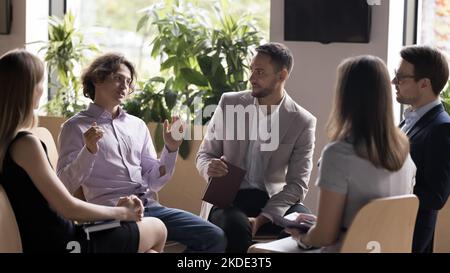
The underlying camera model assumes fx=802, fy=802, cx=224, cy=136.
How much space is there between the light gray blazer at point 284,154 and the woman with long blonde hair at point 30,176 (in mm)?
1006

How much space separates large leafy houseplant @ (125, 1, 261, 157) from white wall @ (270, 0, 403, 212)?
0.19 metres

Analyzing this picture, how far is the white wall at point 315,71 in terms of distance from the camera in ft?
15.8

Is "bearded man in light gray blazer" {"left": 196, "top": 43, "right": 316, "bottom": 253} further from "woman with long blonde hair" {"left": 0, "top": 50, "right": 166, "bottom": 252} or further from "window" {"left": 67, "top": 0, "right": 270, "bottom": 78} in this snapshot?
"window" {"left": 67, "top": 0, "right": 270, "bottom": 78}

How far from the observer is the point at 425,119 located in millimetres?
3434

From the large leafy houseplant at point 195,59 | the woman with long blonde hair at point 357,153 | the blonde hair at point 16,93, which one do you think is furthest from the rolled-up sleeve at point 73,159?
the large leafy houseplant at point 195,59

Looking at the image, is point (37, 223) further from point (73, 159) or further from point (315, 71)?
point (315, 71)

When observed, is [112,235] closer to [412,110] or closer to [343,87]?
[343,87]

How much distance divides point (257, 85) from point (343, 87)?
1.16m

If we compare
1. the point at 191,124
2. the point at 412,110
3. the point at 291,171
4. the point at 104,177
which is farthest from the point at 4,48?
the point at 412,110

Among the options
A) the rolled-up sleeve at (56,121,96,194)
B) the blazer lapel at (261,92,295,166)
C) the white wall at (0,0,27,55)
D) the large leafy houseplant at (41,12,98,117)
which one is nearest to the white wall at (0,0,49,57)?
the white wall at (0,0,27,55)

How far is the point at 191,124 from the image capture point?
486cm

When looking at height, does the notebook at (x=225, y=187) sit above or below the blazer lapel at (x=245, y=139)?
below

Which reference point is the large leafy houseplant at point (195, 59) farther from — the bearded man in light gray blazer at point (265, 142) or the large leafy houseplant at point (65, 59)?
the bearded man in light gray blazer at point (265, 142)

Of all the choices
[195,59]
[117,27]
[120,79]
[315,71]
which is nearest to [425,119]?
[120,79]
